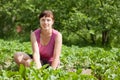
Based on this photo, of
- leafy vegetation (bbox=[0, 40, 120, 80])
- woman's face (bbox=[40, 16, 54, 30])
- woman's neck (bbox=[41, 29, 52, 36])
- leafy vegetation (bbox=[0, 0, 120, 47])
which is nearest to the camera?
leafy vegetation (bbox=[0, 40, 120, 80])

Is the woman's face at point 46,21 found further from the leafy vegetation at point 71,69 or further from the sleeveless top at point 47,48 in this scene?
the leafy vegetation at point 71,69

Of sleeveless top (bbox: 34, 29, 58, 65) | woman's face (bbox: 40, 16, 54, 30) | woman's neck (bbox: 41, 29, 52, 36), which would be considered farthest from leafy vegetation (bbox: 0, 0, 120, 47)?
woman's face (bbox: 40, 16, 54, 30)

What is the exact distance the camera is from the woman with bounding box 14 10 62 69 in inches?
244

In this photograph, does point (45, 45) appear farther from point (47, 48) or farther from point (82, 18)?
point (82, 18)

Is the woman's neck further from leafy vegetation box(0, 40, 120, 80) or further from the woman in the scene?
leafy vegetation box(0, 40, 120, 80)

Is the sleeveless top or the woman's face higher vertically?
the woman's face

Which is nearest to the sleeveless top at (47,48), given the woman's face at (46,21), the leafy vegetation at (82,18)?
the woman's face at (46,21)

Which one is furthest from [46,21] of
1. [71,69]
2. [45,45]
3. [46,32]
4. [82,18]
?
[82,18]

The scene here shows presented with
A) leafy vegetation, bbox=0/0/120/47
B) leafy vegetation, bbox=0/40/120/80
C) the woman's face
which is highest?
the woman's face

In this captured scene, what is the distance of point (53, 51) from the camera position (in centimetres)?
647

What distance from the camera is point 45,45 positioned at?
646cm

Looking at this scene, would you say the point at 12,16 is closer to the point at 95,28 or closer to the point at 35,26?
the point at 35,26

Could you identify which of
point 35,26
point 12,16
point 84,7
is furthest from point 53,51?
point 12,16

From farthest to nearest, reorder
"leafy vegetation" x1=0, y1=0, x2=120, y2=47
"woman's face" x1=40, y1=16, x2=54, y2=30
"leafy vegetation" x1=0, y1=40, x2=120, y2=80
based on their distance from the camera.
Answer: "leafy vegetation" x1=0, y1=0, x2=120, y2=47 → "woman's face" x1=40, y1=16, x2=54, y2=30 → "leafy vegetation" x1=0, y1=40, x2=120, y2=80
